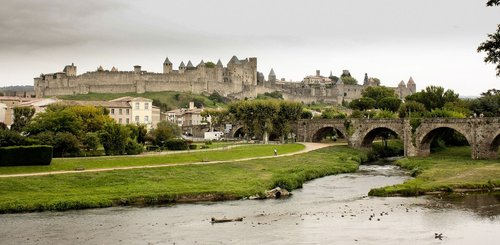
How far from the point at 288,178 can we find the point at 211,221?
1616 cm

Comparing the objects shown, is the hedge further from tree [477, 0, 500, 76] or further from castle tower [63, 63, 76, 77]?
castle tower [63, 63, 76, 77]

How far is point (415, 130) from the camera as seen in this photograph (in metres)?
73.6

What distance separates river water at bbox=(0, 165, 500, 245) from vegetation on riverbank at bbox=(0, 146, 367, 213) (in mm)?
1743

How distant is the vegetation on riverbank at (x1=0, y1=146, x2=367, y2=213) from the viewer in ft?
121

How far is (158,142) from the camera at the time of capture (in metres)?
69.9

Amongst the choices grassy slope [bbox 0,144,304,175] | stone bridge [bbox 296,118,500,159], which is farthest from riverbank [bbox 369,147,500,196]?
grassy slope [bbox 0,144,304,175]

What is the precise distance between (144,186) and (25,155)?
10.0 metres

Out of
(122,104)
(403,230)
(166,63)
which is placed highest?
(166,63)

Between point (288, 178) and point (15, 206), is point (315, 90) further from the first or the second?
point (15, 206)

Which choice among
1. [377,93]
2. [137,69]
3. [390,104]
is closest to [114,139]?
[390,104]

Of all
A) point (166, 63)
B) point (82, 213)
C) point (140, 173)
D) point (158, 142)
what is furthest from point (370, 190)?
point (166, 63)

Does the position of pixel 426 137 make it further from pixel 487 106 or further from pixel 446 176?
pixel 487 106

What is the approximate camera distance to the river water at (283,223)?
92.6ft

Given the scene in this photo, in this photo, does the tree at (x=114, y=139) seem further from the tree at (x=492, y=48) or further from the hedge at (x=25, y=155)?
the tree at (x=492, y=48)
